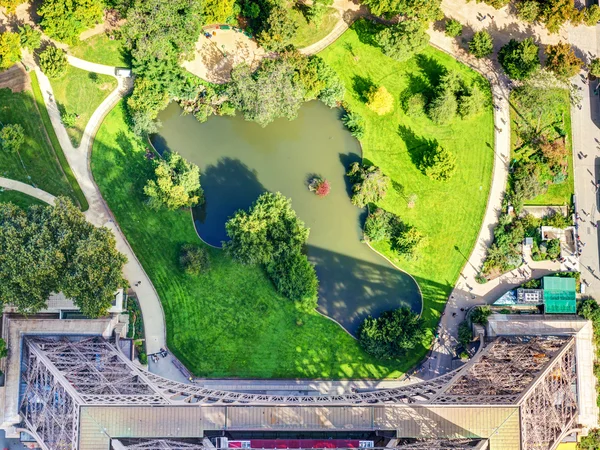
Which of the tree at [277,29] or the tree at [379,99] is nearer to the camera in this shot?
the tree at [277,29]

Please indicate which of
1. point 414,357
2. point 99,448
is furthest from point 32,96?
point 414,357

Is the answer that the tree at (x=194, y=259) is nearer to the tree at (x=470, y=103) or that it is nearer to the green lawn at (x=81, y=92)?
the green lawn at (x=81, y=92)

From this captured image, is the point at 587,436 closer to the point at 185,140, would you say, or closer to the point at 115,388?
the point at 115,388

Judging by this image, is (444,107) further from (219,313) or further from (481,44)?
(219,313)

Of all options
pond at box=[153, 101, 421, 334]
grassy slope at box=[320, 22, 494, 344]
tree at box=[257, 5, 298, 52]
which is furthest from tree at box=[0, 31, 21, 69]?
grassy slope at box=[320, 22, 494, 344]

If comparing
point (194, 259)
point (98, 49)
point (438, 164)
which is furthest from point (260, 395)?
point (98, 49)

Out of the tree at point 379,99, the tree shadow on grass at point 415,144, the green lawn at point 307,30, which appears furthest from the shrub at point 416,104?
the green lawn at point 307,30
